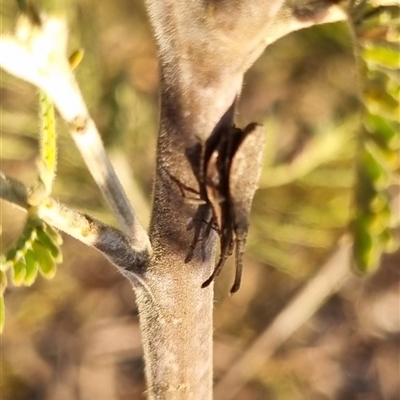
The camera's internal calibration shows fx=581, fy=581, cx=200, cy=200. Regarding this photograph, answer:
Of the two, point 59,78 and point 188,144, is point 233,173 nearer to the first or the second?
point 188,144

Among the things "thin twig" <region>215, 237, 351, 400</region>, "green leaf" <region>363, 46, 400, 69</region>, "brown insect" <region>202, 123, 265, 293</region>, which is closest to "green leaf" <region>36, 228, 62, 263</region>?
"brown insect" <region>202, 123, 265, 293</region>

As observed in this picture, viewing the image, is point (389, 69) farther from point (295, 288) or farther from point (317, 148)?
point (295, 288)

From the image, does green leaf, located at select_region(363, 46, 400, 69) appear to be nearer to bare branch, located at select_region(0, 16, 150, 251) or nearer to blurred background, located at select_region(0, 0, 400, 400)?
bare branch, located at select_region(0, 16, 150, 251)

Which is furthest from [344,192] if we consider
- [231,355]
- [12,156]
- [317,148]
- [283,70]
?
[12,156]

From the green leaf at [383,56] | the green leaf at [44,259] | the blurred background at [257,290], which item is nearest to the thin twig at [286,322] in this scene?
the blurred background at [257,290]

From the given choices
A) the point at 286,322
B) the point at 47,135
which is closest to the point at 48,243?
the point at 47,135

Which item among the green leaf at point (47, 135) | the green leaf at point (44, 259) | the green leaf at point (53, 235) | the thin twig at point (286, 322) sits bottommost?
the thin twig at point (286, 322)

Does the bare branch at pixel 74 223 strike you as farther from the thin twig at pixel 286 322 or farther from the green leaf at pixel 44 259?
the thin twig at pixel 286 322
